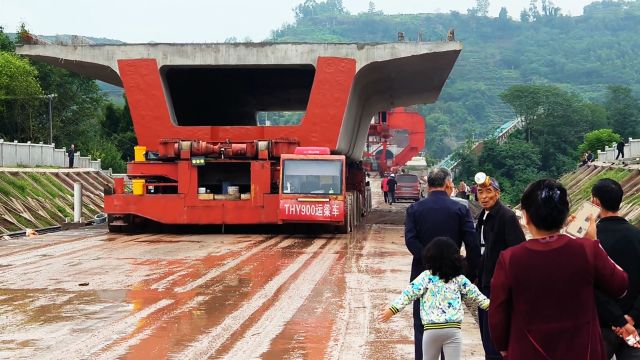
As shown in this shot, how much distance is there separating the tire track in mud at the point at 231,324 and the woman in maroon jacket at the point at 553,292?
5.01 m

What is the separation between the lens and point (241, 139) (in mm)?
29594

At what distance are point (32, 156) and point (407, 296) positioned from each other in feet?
127

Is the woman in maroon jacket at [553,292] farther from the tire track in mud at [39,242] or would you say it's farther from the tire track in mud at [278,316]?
the tire track in mud at [39,242]

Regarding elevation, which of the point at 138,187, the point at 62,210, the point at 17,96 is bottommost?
the point at 62,210

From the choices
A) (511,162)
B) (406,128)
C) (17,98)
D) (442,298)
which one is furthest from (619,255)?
(406,128)

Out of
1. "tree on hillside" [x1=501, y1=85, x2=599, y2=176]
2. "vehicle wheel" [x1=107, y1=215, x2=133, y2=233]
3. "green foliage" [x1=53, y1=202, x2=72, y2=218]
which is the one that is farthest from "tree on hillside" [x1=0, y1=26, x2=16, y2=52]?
"vehicle wheel" [x1=107, y1=215, x2=133, y2=233]

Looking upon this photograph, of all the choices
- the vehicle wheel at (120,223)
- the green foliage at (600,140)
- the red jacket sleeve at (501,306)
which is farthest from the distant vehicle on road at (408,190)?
the red jacket sleeve at (501,306)

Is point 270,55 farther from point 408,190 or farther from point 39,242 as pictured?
point 408,190

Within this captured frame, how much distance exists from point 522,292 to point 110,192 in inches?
936

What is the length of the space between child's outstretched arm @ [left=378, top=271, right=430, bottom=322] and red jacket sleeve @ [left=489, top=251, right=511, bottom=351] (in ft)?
6.06

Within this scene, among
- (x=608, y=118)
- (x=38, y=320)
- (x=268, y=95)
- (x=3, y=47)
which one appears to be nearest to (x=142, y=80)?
(x=268, y=95)

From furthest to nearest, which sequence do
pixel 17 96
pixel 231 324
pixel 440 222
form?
pixel 17 96
pixel 231 324
pixel 440 222

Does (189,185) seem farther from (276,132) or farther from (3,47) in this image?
(3,47)

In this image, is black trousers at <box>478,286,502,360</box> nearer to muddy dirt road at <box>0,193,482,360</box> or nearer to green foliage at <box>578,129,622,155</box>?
muddy dirt road at <box>0,193,482,360</box>
